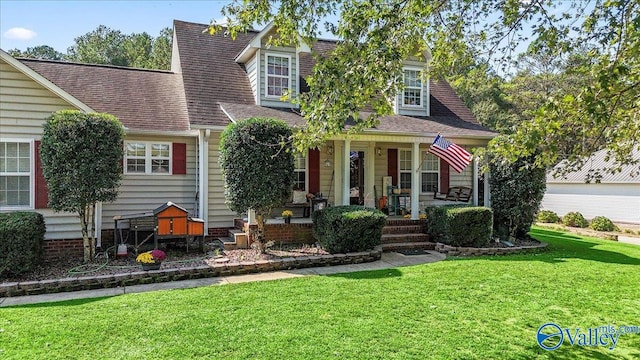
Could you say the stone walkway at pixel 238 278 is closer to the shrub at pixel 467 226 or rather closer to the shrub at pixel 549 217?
the shrub at pixel 467 226

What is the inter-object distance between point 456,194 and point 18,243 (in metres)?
12.0

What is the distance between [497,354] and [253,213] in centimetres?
669

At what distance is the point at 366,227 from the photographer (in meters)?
9.22

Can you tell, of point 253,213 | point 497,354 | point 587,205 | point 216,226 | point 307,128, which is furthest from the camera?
point 587,205

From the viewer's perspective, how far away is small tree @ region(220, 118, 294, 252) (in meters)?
8.56

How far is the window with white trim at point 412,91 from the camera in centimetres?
1394

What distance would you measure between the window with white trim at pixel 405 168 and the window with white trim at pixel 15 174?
10.5 metres

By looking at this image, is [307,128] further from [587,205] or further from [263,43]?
[587,205]

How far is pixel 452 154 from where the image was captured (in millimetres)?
10398

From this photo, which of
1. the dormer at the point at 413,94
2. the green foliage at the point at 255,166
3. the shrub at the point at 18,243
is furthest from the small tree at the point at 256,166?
the dormer at the point at 413,94

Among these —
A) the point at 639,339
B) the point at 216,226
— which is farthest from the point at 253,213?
the point at 639,339

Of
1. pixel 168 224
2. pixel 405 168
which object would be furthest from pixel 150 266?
pixel 405 168

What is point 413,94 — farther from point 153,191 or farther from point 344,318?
point 344,318

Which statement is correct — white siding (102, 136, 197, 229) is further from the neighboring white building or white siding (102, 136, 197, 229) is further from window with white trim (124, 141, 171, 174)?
the neighboring white building
